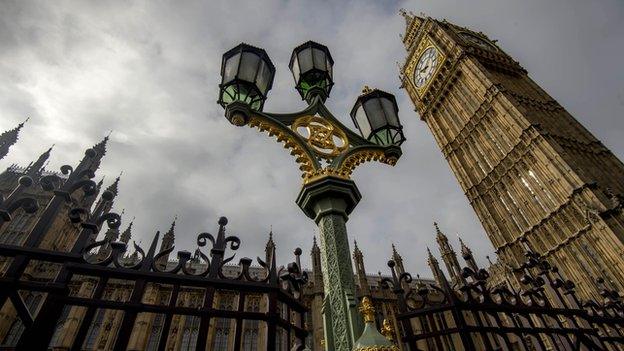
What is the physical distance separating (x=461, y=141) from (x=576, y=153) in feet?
31.6

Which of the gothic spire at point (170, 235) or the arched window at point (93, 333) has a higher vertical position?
the gothic spire at point (170, 235)

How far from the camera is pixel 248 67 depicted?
3742mm

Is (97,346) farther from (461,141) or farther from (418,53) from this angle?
(418,53)

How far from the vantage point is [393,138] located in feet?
14.0

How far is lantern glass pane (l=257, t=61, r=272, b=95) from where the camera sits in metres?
3.83

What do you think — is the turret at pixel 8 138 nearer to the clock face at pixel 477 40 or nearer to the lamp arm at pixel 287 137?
the lamp arm at pixel 287 137

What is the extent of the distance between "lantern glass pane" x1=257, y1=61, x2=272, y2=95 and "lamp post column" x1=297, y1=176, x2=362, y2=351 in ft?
4.51

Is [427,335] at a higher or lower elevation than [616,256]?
lower

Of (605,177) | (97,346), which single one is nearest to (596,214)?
(605,177)

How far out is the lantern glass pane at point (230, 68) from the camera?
373 centimetres

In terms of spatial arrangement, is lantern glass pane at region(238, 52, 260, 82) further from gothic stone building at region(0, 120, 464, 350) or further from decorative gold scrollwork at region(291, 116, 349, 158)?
gothic stone building at region(0, 120, 464, 350)

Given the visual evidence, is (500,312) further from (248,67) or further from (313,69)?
(248,67)

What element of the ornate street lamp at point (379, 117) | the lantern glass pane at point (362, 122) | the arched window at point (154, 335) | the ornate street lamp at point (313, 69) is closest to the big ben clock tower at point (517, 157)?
the ornate street lamp at point (379, 117)

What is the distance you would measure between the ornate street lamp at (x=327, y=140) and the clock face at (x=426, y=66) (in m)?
36.7
